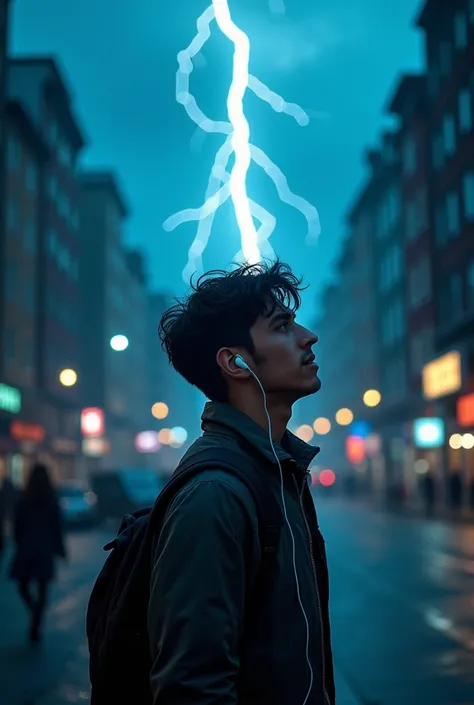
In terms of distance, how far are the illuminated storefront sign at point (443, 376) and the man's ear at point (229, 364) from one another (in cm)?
4066

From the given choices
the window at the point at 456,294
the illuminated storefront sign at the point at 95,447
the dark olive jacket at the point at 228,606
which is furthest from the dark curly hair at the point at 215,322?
the illuminated storefront sign at the point at 95,447

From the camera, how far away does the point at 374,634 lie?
10469mm

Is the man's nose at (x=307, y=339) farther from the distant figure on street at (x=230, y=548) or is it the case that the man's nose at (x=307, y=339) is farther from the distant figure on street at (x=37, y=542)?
the distant figure on street at (x=37, y=542)

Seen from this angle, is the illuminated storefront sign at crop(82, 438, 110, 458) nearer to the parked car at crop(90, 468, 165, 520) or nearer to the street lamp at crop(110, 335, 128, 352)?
the parked car at crop(90, 468, 165, 520)

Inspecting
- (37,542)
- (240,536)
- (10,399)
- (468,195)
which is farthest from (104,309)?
(240,536)

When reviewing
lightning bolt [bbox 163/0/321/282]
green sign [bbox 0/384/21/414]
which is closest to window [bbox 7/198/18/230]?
green sign [bbox 0/384/21/414]

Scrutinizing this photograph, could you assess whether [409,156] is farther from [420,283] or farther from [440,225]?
[440,225]

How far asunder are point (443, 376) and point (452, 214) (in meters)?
7.57

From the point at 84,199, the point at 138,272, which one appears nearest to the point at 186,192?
the point at 84,199

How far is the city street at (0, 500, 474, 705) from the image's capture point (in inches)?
301

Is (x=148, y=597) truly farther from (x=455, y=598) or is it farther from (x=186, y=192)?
(x=455, y=598)

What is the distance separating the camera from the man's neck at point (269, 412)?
2443 millimetres

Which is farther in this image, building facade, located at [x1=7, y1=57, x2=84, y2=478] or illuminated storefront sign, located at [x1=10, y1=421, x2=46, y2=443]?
building facade, located at [x1=7, y1=57, x2=84, y2=478]

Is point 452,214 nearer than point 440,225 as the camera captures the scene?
Yes
